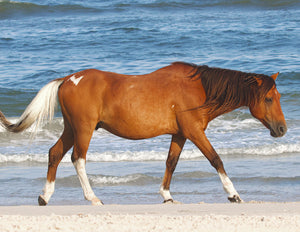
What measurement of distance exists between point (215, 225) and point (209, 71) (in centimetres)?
214

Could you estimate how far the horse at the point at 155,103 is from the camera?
5582mm

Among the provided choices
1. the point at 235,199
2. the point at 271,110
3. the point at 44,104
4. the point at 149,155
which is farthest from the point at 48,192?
the point at 149,155

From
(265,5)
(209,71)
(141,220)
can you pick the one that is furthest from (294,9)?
(141,220)

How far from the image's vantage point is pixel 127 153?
8648mm

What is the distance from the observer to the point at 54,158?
5801mm

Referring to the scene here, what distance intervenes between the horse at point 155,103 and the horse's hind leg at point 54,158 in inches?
0.4

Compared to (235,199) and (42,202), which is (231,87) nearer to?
(235,199)

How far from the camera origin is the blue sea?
22.8 feet

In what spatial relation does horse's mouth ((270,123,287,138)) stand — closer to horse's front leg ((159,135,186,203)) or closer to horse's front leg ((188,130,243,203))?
horse's front leg ((188,130,243,203))

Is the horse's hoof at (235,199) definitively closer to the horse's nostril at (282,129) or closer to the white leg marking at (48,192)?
the horse's nostril at (282,129)

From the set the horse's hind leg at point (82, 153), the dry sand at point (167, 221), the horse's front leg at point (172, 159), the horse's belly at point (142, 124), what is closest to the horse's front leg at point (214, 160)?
the horse's belly at point (142, 124)

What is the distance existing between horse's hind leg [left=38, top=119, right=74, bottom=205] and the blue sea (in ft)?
1.03

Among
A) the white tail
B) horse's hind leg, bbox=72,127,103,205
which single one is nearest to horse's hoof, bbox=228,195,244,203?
horse's hind leg, bbox=72,127,103,205

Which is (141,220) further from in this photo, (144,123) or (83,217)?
(144,123)
